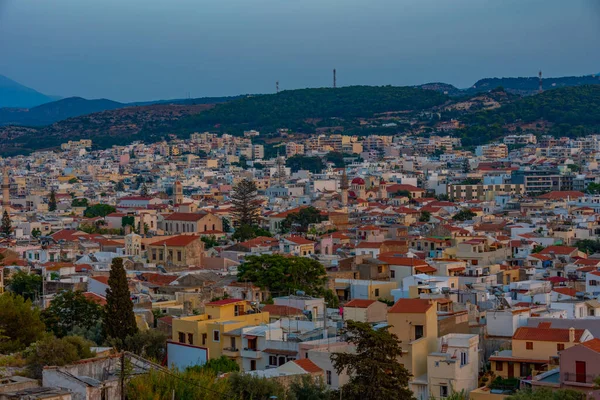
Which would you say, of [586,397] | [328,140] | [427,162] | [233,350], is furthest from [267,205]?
[328,140]

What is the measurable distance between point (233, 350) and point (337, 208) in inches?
1147

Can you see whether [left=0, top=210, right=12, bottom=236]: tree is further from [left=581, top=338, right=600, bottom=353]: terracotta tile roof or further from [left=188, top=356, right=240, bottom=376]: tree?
[left=581, top=338, right=600, bottom=353]: terracotta tile roof

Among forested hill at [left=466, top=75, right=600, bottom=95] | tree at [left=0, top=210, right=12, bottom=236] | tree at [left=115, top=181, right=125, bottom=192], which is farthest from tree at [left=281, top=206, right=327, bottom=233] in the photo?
forested hill at [left=466, top=75, right=600, bottom=95]

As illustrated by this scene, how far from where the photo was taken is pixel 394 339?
436 inches

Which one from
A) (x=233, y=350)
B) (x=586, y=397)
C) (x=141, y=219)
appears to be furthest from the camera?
(x=141, y=219)

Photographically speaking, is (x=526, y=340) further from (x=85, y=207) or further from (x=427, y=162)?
(x=427, y=162)

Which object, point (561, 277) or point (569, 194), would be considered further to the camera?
point (569, 194)

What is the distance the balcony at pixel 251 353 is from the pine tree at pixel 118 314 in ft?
5.04

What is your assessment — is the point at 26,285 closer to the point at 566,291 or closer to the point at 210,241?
the point at 566,291

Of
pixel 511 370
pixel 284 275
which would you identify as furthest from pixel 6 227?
pixel 511 370

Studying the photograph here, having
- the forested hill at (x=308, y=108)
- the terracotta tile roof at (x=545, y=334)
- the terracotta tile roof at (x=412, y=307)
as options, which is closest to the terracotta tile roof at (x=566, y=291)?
the terracotta tile roof at (x=412, y=307)

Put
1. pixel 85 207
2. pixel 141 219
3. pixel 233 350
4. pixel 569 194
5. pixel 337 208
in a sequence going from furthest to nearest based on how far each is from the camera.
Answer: pixel 85 207
pixel 569 194
pixel 337 208
pixel 141 219
pixel 233 350

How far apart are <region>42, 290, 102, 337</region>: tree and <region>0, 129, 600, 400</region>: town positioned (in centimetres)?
3

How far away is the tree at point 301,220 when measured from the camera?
36.2 metres
